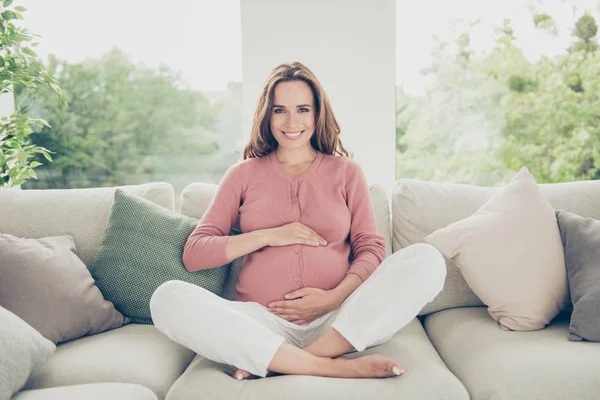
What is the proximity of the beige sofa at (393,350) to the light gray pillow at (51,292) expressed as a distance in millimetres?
56

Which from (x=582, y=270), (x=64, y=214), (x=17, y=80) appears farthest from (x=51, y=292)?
(x=582, y=270)

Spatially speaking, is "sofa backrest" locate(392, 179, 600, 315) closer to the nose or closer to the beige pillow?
the beige pillow

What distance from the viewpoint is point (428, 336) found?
203 centimetres

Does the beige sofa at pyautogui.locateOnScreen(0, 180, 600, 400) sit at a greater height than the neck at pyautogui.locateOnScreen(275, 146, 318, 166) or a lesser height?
lesser

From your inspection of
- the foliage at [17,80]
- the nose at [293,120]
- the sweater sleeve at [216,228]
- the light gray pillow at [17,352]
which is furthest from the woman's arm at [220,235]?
the foliage at [17,80]

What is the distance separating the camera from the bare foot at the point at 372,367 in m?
1.54

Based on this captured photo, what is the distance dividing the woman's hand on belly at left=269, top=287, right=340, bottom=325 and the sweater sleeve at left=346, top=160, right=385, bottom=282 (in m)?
0.13

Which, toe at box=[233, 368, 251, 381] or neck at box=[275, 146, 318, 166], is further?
neck at box=[275, 146, 318, 166]

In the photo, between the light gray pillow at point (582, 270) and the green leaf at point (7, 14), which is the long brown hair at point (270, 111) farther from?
the green leaf at point (7, 14)

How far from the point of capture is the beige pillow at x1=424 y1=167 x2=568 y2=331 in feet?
6.17

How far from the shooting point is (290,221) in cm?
204

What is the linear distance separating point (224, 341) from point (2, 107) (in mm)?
2717

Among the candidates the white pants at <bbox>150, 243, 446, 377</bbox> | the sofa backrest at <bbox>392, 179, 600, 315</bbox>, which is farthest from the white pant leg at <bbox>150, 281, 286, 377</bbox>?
the sofa backrest at <bbox>392, 179, 600, 315</bbox>

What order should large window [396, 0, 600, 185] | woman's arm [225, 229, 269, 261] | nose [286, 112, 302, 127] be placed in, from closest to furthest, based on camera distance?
woman's arm [225, 229, 269, 261], nose [286, 112, 302, 127], large window [396, 0, 600, 185]
